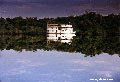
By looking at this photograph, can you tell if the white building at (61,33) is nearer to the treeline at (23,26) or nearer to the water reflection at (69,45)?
the water reflection at (69,45)

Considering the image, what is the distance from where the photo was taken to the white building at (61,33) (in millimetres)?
13703

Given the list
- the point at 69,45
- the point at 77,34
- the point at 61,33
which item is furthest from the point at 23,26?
the point at 77,34

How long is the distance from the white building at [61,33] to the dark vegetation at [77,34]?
0.14 m

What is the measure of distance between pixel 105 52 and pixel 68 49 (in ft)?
3.70

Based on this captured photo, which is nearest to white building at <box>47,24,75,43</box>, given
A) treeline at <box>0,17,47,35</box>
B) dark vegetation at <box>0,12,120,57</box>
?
dark vegetation at <box>0,12,120,57</box>

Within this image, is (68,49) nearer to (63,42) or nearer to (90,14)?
(63,42)

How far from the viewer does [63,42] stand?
45.5ft

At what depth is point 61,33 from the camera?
1369cm

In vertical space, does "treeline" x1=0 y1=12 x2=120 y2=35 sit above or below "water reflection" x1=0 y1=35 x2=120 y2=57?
above

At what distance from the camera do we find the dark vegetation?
13688 millimetres

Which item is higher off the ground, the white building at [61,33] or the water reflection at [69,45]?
the white building at [61,33]

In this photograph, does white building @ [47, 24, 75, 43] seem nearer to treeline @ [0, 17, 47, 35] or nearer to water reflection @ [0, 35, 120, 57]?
water reflection @ [0, 35, 120, 57]

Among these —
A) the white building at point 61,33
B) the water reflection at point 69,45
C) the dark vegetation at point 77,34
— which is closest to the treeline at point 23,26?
the dark vegetation at point 77,34

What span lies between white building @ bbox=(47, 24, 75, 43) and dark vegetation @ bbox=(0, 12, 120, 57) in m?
0.14
